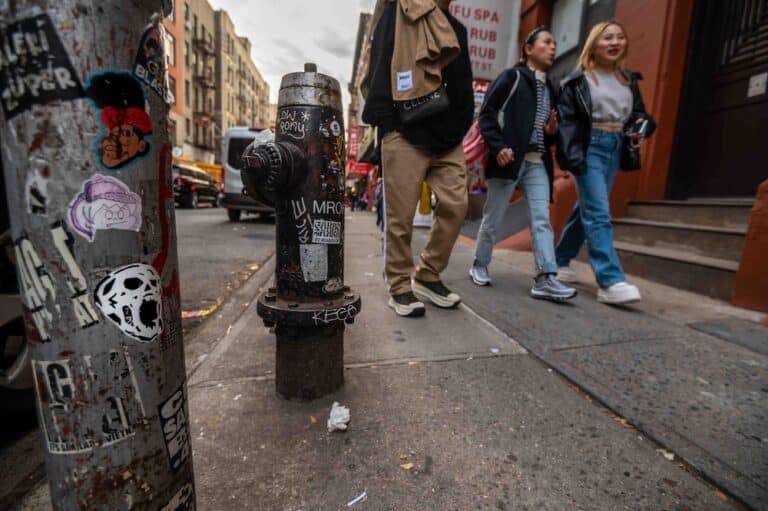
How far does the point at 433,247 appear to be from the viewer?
2.63 metres

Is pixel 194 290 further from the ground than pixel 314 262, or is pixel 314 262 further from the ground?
pixel 314 262

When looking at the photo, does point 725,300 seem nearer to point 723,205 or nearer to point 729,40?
point 723,205

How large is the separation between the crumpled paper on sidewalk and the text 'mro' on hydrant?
12cm

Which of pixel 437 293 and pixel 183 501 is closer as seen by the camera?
pixel 183 501

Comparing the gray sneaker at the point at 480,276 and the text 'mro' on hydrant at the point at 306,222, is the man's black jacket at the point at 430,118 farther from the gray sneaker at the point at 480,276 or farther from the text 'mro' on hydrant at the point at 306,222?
the gray sneaker at the point at 480,276

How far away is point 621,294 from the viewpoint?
9.04 ft

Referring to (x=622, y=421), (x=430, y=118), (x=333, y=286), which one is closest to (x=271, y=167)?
(x=333, y=286)

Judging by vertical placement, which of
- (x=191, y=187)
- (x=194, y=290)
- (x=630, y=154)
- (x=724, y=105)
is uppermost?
(x=724, y=105)

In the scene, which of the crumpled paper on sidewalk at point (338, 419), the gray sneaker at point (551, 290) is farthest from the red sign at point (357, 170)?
the crumpled paper on sidewalk at point (338, 419)

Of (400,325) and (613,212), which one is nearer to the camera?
(400,325)

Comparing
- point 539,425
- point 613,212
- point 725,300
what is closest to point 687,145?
point 613,212

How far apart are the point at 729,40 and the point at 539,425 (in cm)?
519

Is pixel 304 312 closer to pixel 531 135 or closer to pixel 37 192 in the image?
pixel 37 192

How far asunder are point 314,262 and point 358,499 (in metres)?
0.73
